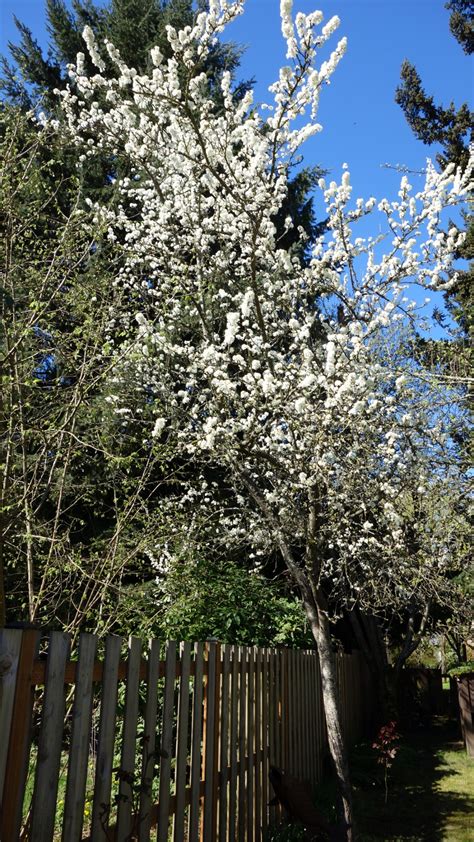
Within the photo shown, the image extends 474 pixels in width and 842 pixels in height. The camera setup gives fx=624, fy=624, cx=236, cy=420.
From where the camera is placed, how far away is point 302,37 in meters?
3.87

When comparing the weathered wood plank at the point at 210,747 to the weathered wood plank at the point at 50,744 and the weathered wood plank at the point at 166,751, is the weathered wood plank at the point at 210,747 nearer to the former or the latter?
the weathered wood plank at the point at 166,751

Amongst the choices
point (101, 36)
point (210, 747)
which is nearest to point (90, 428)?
point (210, 747)

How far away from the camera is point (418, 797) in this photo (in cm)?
609

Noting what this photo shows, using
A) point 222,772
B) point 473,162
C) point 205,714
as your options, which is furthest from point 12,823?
point 473,162

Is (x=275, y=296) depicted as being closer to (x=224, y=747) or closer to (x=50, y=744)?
(x=224, y=747)


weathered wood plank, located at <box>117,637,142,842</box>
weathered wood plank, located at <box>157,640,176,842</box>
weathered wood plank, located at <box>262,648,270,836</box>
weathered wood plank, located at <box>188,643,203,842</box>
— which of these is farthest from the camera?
weathered wood plank, located at <box>262,648,270,836</box>

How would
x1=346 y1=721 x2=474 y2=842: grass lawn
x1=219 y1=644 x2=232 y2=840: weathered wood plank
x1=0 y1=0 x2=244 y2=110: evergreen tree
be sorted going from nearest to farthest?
x1=219 y1=644 x2=232 y2=840: weathered wood plank
x1=346 y1=721 x2=474 y2=842: grass lawn
x1=0 y1=0 x2=244 y2=110: evergreen tree

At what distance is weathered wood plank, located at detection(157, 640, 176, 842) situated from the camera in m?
2.67

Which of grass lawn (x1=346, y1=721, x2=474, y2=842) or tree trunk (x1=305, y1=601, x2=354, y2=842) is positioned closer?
tree trunk (x1=305, y1=601, x2=354, y2=842)

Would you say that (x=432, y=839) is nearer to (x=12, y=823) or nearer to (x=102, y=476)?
(x=12, y=823)

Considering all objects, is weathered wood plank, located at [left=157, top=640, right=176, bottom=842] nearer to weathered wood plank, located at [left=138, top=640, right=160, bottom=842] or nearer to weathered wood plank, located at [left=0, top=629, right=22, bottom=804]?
weathered wood plank, located at [left=138, top=640, right=160, bottom=842]

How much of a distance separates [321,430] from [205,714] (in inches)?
93.8

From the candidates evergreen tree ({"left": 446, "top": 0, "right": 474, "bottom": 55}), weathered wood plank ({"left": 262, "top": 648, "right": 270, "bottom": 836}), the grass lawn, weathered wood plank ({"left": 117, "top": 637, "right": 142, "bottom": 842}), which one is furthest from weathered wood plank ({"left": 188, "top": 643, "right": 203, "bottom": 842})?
evergreen tree ({"left": 446, "top": 0, "right": 474, "bottom": 55})

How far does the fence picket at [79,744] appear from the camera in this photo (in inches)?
81.0
